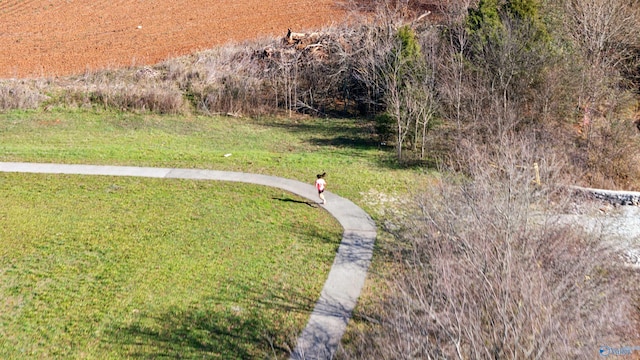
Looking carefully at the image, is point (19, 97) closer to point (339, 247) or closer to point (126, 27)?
point (126, 27)

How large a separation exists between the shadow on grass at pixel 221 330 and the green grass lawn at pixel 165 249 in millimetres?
34

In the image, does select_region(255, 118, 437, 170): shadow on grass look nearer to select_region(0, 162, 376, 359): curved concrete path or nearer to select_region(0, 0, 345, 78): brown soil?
select_region(0, 162, 376, 359): curved concrete path

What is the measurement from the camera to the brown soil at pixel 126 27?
38688 mm

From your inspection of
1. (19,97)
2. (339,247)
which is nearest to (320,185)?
(339,247)

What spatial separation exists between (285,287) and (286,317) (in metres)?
1.27

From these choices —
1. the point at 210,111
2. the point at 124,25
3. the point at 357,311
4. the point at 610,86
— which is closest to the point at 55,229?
the point at 357,311

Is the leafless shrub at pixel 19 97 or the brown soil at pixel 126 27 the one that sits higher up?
the brown soil at pixel 126 27

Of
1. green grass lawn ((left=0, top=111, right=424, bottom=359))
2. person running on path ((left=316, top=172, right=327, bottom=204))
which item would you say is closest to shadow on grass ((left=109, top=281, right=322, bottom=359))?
green grass lawn ((left=0, top=111, right=424, bottom=359))

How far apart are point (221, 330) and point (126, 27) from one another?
3763 centimetres

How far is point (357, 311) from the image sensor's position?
12.7 metres

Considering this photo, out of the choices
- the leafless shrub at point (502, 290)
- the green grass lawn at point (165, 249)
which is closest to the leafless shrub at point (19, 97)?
the green grass lawn at point (165, 249)

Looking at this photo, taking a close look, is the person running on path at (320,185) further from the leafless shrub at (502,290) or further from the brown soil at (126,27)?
the brown soil at (126,27)

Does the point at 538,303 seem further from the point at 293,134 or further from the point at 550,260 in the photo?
the point at 293,134

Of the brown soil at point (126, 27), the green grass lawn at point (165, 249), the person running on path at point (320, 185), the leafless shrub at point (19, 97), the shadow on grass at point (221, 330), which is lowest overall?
the shadow on grass at point (221, 330)
